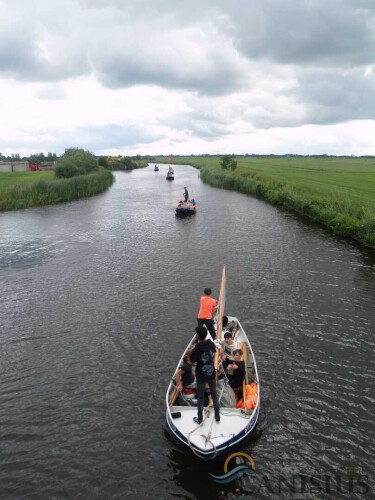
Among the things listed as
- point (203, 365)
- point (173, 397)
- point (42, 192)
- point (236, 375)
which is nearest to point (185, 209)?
point (42, 192)

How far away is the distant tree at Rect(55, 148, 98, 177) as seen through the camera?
74875 millimetres

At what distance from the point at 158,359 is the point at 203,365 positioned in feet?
20.3

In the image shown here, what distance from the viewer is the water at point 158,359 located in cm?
1131

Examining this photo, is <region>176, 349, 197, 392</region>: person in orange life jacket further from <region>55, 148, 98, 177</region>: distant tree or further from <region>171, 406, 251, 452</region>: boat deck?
<region>55, 148, 98, 177</region>: distant tree

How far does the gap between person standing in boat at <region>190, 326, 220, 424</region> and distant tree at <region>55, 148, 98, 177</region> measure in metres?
70.5

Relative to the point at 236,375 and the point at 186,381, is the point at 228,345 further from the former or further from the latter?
the point at 186,381

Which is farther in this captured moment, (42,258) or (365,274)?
(42,258)

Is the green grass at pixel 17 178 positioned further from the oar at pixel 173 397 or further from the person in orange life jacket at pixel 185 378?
the oar at pixel 173 397

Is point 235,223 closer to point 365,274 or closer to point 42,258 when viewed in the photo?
point 365,274

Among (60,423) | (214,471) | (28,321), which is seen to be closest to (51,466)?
(60,423)

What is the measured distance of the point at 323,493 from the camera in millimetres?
10617

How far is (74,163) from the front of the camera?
7969cm

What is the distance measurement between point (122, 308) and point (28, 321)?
5169 mm

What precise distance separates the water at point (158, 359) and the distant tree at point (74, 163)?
40.8 meters
